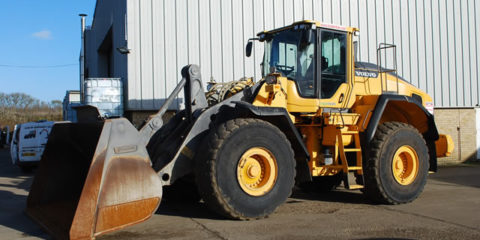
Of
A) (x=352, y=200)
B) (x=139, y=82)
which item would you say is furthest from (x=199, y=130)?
(x=139, y=82)

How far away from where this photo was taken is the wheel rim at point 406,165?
7671 mm

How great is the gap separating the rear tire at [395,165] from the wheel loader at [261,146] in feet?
0.06

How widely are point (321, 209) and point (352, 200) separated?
111 centimetres

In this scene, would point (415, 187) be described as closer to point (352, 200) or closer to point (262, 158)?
point (352, 200)

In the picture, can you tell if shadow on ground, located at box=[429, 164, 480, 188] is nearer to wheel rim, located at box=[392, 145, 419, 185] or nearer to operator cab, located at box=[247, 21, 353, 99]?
wheel rim, located at box=[392, 145, 419, 185]

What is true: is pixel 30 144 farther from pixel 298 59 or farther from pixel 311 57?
pixel 311 57

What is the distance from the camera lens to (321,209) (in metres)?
7.25

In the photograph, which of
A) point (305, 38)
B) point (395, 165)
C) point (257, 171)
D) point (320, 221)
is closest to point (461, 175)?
point (395, 165)

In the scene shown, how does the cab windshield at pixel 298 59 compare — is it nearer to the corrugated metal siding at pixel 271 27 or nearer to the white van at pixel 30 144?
the corrugated metal siding at pixel 271 27

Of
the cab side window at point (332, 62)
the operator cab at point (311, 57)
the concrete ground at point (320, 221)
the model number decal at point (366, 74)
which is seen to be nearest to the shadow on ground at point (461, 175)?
the concrete ground at point (320, 221)

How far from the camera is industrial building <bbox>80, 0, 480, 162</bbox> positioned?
1302 centimetres

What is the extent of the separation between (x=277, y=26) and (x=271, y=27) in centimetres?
23

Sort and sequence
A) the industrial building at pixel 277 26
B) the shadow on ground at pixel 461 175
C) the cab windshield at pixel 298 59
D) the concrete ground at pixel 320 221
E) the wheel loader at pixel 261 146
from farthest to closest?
the industrial building at pixel 277 26, the shadow on ground at pixel 461 175, the cab windshield at pixel 298 59, the concrete ground at pixel 320 221, the wheel loader at pixel 261 146

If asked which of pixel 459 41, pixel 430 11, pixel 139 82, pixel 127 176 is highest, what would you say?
pixel 430 11
